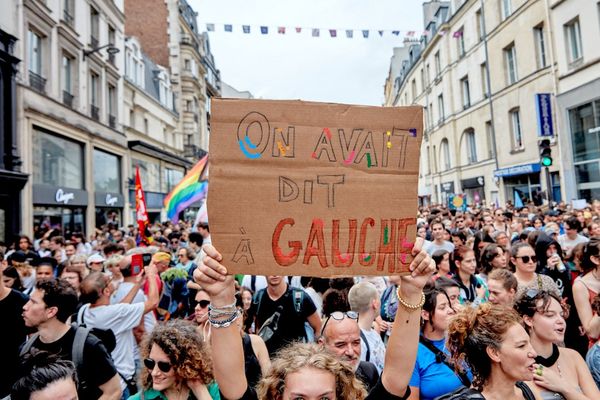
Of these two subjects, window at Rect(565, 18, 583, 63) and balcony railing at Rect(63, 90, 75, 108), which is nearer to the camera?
balcony railing at Rect(63, 90, 75, 108)

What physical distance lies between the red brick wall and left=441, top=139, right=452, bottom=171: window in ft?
80.7

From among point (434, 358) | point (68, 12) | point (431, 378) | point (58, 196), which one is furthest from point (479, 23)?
point (431, 378)

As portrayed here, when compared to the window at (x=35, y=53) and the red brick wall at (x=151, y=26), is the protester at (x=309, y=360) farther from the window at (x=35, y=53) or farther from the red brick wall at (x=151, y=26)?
the red brick wall at (x=151, y=26)

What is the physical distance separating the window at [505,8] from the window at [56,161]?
23.8 metres

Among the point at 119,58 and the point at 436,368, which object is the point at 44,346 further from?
the point at 119,58

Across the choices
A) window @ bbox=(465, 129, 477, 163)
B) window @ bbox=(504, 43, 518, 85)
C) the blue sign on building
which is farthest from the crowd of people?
window @ bbox=(465, 129, 477, 163)

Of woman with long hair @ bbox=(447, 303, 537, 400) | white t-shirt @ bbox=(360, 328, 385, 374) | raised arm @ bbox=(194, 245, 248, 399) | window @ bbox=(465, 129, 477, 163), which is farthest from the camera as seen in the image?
window @ bbox=(465, 129, 477, 163)

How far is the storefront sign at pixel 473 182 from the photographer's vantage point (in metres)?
28.0

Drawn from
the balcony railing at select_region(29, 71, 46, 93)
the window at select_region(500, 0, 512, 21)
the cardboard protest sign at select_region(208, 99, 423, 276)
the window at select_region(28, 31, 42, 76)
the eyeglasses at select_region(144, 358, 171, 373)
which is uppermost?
the window at select_region(500, 0, 512, 21)

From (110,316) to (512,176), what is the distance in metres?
25.0

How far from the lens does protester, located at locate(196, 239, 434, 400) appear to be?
184 centimetres

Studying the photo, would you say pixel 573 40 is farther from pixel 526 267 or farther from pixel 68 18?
pixel 68 18

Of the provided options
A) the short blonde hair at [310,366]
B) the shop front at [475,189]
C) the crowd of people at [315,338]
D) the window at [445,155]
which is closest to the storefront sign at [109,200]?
the crowd of people at [315,338]

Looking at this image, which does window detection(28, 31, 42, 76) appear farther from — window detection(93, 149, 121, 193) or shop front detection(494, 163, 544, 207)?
shop front detection(494, 163, 544, 207)
